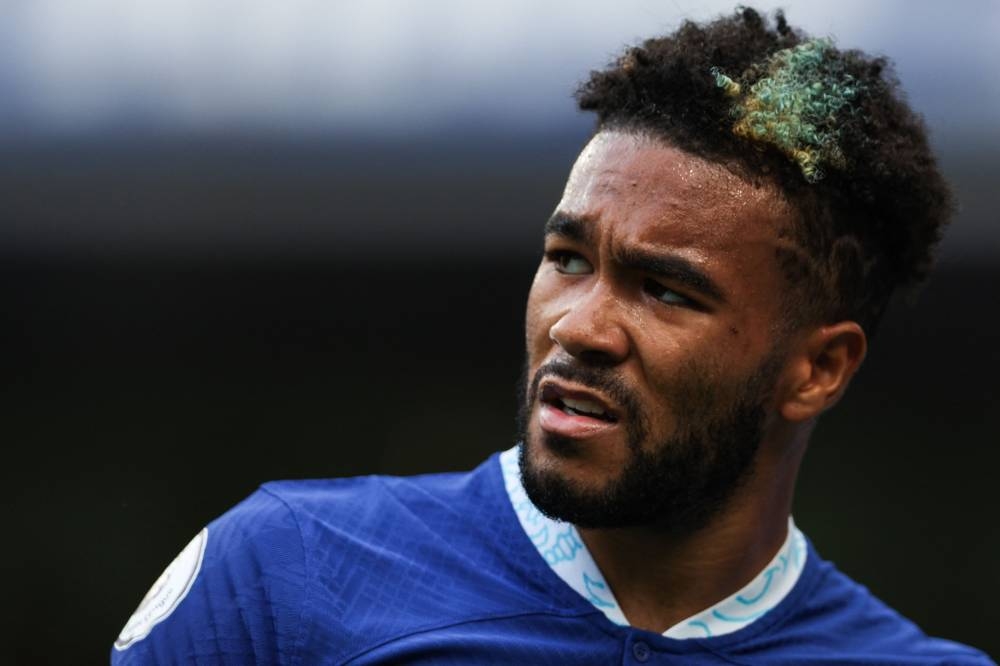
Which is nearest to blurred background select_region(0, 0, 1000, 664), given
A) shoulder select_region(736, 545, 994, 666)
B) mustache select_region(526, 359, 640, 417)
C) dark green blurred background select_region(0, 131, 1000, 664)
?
dark green blurred background select_region(0, 131, 1000, 664)

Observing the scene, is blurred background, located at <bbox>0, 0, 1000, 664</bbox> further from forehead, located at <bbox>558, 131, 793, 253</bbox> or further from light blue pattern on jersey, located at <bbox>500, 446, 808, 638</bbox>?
light blue pattern on jersey, located at <bbox>500, 446, 808, 638</bbox>

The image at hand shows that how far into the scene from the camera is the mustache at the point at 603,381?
7.85ft

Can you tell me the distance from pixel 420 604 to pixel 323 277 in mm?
2497

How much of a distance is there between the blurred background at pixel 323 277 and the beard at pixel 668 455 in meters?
2.15

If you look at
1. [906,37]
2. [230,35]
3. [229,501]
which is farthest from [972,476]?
[230,35]

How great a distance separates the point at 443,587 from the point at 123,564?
113 inches

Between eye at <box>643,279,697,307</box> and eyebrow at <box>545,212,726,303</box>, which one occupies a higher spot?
eyebrow at <box>545,212,726,303</box>

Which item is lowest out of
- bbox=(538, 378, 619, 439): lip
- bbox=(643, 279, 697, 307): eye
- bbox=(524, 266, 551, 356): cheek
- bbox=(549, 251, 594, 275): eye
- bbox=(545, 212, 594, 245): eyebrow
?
bbox=(538, 378, 619, 439): lip

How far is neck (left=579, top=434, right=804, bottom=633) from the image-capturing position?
2.60 meters

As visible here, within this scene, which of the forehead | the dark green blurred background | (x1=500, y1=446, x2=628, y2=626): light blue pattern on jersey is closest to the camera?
the forehead

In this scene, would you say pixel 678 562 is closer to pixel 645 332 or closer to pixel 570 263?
pixel 645 332

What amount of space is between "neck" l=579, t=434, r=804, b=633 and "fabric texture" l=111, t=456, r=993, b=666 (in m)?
0.08

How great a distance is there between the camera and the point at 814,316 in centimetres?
262

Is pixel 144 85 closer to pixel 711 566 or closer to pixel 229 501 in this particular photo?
pixel 229 501
